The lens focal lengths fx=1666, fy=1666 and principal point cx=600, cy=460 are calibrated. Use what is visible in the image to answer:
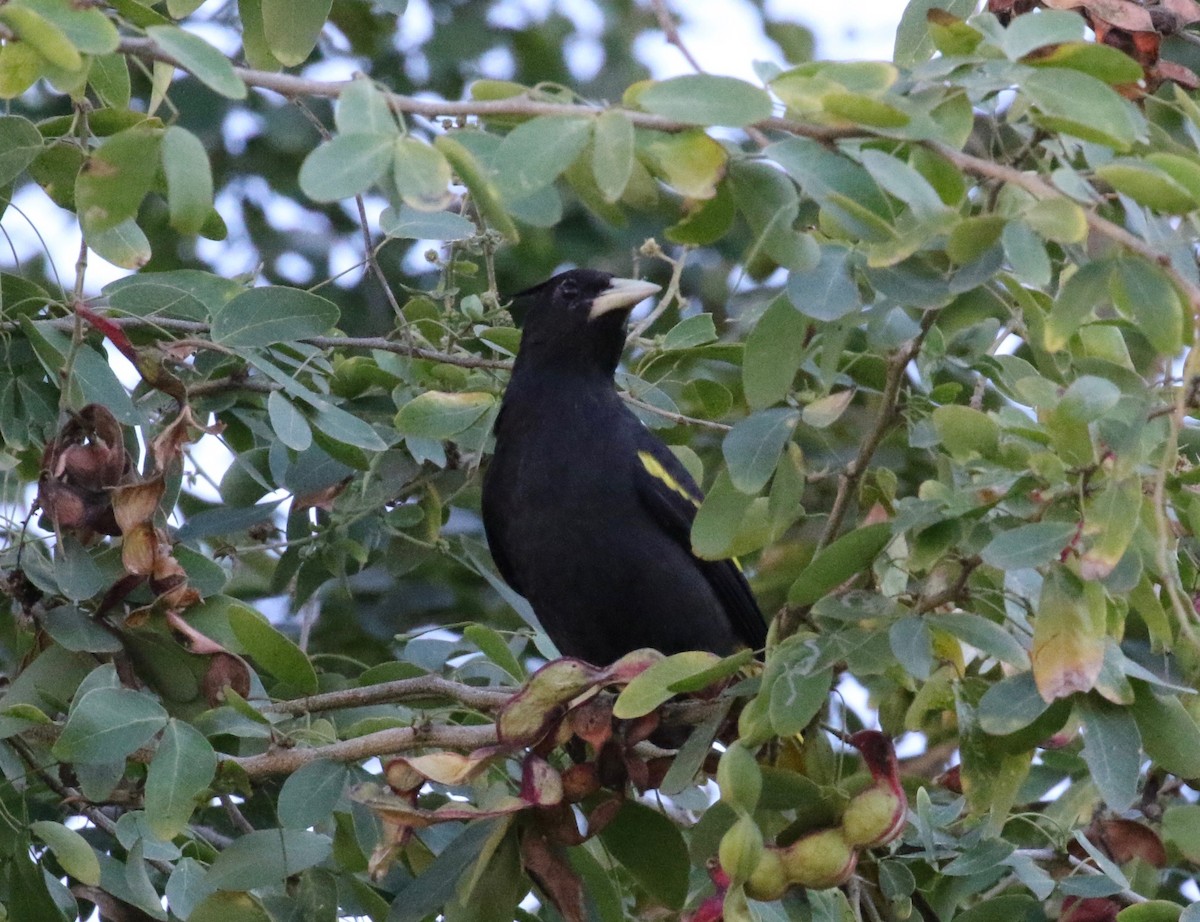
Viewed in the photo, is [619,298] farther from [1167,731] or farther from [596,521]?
[1167,731]

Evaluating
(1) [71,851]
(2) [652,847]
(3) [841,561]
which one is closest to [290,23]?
(3) [841,561]

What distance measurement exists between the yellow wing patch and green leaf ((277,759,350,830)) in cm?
158

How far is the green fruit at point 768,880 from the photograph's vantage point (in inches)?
105

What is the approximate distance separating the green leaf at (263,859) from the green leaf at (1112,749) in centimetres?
139

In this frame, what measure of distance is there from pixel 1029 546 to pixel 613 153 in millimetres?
782

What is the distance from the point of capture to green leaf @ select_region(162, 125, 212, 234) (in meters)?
2.41

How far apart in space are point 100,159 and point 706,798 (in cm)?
215

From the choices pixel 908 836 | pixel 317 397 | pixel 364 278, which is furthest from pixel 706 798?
pixel 364 278

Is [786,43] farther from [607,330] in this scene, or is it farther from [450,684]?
[450,684]

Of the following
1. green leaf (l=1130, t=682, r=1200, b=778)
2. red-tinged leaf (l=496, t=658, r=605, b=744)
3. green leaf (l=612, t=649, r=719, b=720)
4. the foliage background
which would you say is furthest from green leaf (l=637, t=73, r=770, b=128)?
green leaf (l=1130, t=682, r=1200, b=778)

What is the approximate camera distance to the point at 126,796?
129 inches

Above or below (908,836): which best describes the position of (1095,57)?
above

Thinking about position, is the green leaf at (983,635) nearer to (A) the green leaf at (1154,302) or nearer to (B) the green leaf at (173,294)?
(A) the green leaf at (1154,302)

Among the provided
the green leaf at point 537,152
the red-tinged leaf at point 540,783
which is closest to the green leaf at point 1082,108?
the green leaf at point 537,152
